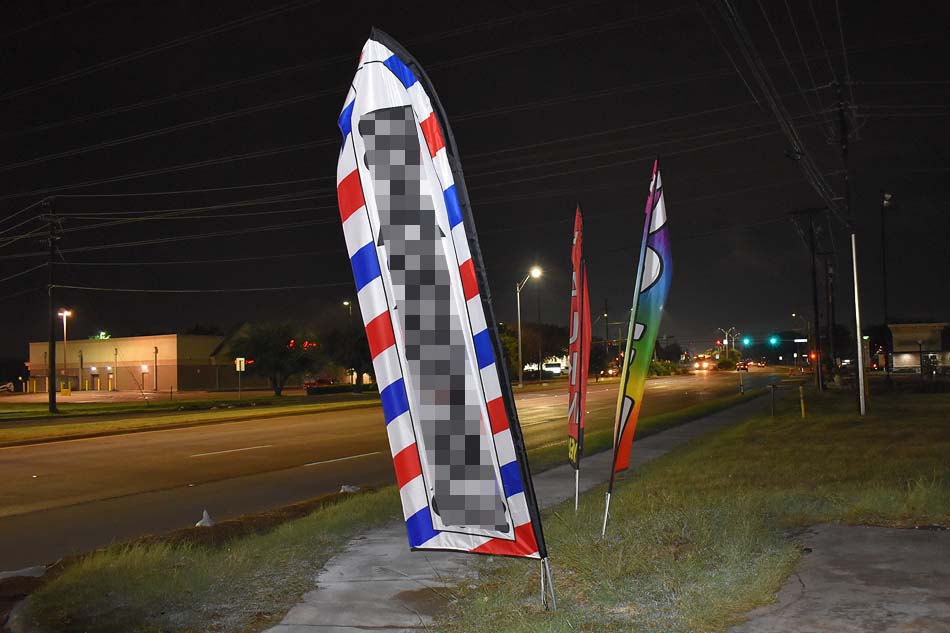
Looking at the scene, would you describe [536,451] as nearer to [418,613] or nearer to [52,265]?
[418,613]

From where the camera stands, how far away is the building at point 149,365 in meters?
80.2

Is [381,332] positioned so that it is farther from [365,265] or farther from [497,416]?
[497,416]

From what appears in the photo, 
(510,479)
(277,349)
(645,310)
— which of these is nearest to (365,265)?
(510,479)

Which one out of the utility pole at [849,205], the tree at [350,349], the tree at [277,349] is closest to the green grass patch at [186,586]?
the utility pole at [849,205]

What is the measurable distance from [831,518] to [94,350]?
299 feet

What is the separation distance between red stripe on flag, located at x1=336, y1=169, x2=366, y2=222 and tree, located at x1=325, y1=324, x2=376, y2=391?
195 feet

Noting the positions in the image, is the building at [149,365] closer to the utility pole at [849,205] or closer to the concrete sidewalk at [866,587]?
the utility pole at [849,205]

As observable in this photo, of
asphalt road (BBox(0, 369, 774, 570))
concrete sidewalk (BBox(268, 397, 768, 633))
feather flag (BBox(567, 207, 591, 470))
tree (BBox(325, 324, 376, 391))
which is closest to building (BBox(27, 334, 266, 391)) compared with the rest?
tree (BBox(325, 324, 376, 391))

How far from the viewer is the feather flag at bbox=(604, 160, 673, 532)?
22.2ft

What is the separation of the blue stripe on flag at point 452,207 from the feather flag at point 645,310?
257 cm

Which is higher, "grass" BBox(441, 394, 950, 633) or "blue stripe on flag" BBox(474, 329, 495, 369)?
"blue stripe on flag" BBox(474, 329, 495, 369)

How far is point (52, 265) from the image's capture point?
39.2 meters

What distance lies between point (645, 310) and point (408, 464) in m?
2.72

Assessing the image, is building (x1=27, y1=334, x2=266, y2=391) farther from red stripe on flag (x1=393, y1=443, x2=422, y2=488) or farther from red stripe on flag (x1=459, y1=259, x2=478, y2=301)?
red stripe on flag (x1=459, y1=259, x2=478, y2=301)
